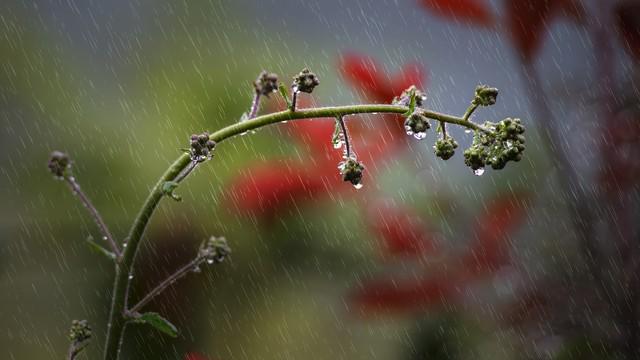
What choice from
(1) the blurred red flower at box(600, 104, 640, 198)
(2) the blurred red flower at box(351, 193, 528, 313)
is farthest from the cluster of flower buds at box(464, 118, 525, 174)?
(2) the blurred red flower at box(351, 193, 528, 313)

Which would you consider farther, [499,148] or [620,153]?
[620,153]

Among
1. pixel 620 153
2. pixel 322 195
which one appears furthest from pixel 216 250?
pixel 322 195

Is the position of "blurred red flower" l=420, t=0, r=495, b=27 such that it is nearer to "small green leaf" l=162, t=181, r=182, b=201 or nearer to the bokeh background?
the bokeh background

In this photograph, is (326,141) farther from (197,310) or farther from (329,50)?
(329,50)

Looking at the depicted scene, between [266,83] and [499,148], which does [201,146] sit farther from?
[499,148]

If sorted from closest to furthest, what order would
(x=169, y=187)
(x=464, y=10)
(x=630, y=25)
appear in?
(x=169, y=187) < (x=630, y=25) < (x=464, y=10)

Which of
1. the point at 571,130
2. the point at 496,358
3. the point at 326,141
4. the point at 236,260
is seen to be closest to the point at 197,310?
the point at 236,260

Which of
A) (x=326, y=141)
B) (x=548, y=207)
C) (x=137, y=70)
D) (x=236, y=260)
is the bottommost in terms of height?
(x=548, y=207)
